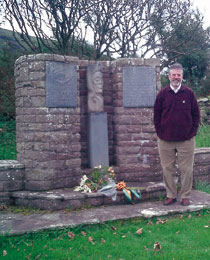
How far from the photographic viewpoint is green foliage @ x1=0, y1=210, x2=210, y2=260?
336 cm

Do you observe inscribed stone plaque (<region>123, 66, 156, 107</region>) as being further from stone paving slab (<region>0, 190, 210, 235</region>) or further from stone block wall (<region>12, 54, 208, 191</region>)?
stone paving slab (<region>0, 190, 210, 235</region>)

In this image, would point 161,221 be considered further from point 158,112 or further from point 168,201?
point 158,112

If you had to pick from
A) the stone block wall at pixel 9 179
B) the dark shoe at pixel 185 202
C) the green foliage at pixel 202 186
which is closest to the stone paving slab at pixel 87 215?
the dark shoe at pixel 185 202

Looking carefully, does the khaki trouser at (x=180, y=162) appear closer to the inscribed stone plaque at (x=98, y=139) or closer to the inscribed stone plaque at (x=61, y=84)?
the inscribed stone plaque at (x=98, y=139)

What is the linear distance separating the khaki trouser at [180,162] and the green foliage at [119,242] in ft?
2.03

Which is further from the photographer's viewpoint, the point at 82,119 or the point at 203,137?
the point at 203,137

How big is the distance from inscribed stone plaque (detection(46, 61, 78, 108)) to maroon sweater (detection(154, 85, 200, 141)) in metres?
1.43

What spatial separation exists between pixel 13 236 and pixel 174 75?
286 centimetres

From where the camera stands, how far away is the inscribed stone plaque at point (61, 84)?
5.19 m

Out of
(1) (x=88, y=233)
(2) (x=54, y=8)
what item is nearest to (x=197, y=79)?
(2) (x=54, y=8)

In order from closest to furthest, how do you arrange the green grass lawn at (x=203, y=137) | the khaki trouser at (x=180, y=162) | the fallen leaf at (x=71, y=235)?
the fallen leaf at (x=71, y=235) < the khaki trouser at (x=180, y=162) < the green grass lawn at (x=203, y=137)

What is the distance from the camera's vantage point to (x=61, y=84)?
209 inches

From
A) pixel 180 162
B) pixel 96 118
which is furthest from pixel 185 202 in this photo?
pixel 96 118

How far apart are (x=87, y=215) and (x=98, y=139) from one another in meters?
1.53
